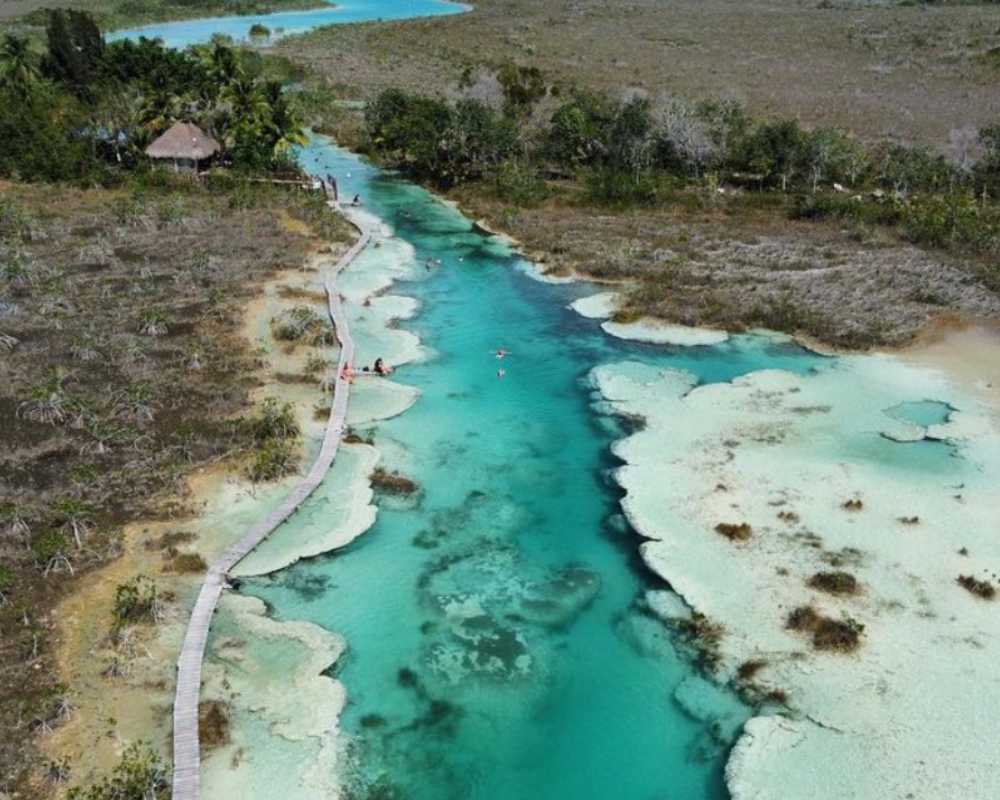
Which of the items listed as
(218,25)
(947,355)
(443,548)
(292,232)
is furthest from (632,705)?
(218,25)

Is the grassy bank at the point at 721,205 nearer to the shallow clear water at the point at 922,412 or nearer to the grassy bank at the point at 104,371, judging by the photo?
the shallow clear water at the point at 922,412

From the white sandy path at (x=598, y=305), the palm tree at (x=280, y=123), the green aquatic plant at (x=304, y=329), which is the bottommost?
the white sandy path at (x=598, y=305)

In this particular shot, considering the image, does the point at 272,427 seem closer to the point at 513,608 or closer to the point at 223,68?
the point at 513,608

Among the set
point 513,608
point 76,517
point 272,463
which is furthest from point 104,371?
point 513,608

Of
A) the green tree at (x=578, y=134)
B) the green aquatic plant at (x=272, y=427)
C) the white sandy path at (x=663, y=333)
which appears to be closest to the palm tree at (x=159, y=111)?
the green tree at (x=578, y=134)

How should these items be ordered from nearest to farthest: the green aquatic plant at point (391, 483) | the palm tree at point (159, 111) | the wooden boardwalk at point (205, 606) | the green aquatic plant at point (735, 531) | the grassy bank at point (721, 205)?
the wooden boardwalk at point (205, 606)
the green aquatic plant at point (735, 531)
the green aquatic plant at point (391, 483)
the grassy bank at point (721, 205)
the palm tree at point (159, 111)

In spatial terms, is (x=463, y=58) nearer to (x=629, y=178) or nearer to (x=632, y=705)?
(x=629, y=178)
